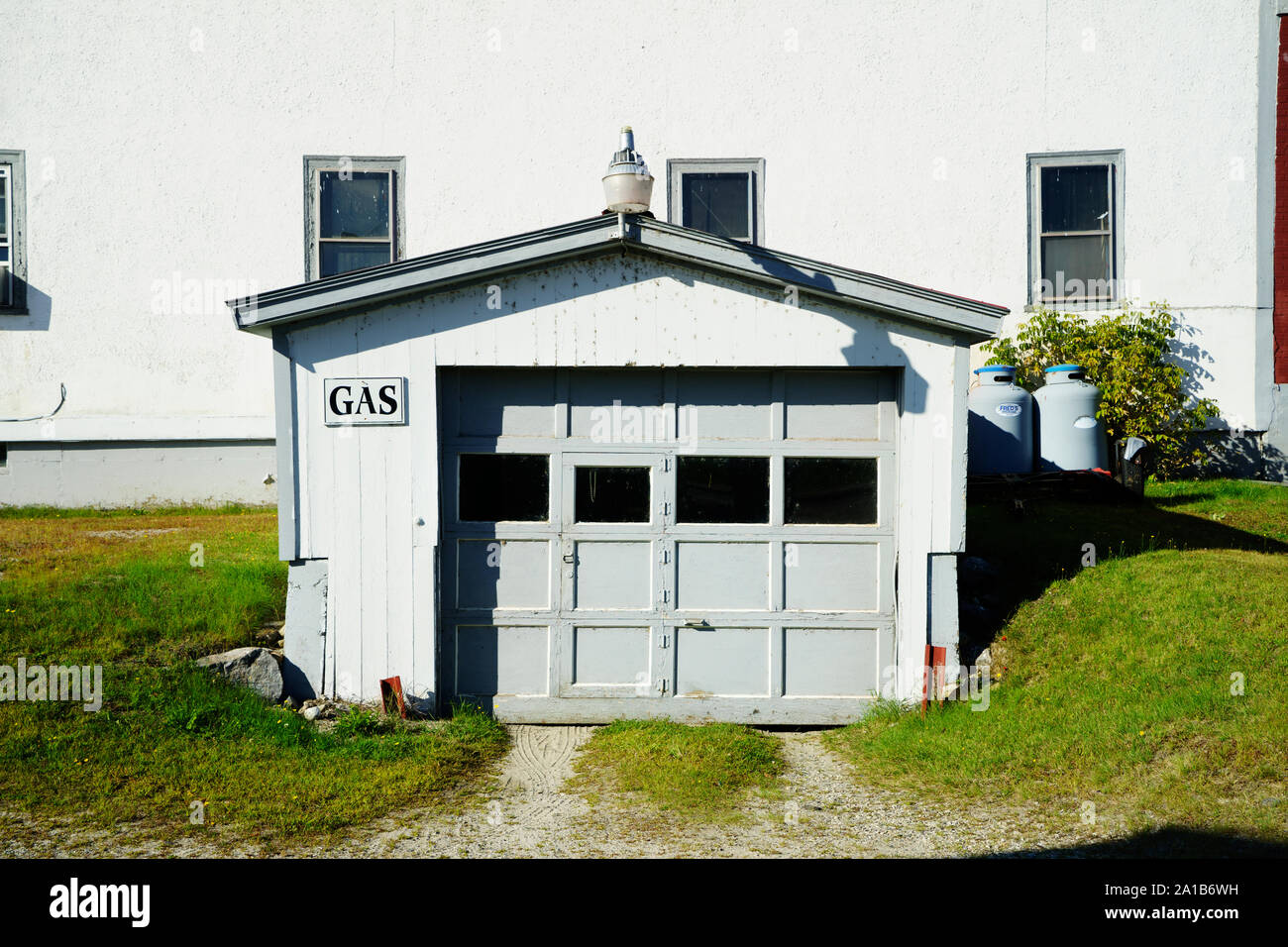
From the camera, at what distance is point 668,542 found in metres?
7.00

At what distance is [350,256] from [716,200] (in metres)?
4.42

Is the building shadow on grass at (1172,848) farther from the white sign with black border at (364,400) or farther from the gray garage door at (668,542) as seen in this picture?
the white sign with black border at (364,400)

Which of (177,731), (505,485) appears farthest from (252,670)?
(505,485)

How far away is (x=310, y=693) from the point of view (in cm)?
680

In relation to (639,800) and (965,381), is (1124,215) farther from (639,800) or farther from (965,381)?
(639,800)

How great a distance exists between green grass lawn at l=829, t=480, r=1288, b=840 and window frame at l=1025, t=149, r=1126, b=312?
3521mm

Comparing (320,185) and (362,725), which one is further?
(320,185)

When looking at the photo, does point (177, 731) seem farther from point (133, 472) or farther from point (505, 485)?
point (133, 472)

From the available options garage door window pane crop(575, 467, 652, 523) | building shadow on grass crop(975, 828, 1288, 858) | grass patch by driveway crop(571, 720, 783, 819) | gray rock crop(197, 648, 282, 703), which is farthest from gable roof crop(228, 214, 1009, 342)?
building shadow on grass crop(975, 828, 1288, 858)

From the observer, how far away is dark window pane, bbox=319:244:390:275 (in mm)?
11242

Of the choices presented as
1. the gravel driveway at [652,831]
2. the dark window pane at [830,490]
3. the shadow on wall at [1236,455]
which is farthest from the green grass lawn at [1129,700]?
the shadow on wall at [1236,455]
